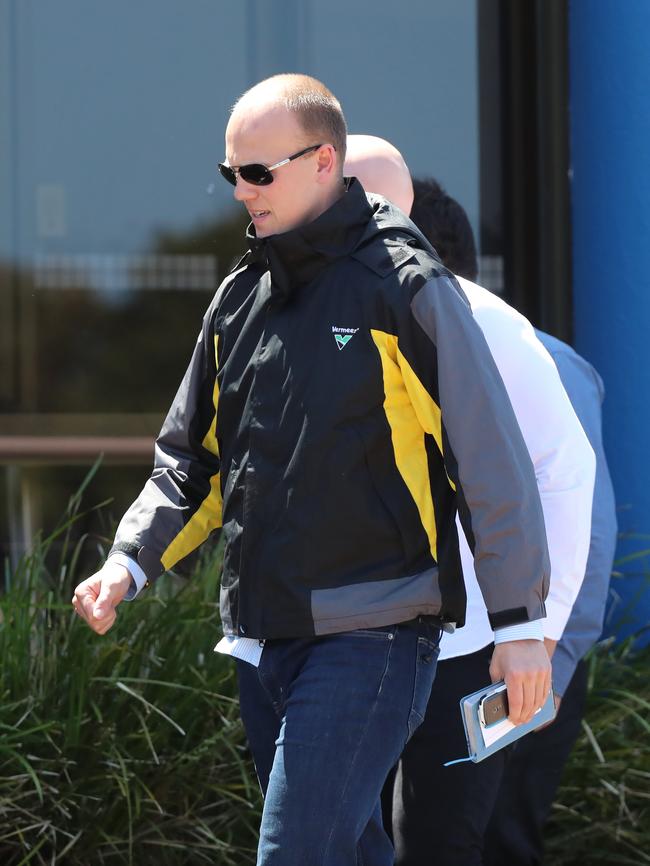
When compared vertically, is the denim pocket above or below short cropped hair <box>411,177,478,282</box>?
below

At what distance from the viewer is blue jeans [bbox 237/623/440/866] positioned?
2264mm

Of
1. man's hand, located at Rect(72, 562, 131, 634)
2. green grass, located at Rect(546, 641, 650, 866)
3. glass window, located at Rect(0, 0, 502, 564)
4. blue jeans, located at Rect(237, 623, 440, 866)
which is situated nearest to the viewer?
blue jeans, located at Rect(237, 623, 440, 866)

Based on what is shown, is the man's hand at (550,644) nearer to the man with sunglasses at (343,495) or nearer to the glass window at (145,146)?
the man with sunglasses at (343,495)

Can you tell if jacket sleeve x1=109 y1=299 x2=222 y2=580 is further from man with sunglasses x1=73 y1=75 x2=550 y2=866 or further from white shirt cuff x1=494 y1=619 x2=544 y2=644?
white shirt cuff x1=494 y1=619 x2=544 y2=644

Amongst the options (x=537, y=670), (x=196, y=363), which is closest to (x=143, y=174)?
(x=196, y=363)

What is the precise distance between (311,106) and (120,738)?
1.79 m

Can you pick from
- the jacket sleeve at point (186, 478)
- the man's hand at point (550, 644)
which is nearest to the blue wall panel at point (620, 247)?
the man's hand at point (550, 644)

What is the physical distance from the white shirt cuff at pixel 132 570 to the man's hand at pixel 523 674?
68cm

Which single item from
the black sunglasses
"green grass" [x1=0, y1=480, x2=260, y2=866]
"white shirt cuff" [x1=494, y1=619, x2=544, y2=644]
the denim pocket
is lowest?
"green grass" [x1=0, y1=480, x2=260, y2=866]

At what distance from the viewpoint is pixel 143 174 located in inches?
201

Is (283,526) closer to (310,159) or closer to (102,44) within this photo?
(310,159)

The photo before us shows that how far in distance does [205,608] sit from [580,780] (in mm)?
1121

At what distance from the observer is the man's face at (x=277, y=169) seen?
2.43 meters

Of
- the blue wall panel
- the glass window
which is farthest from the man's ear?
the glass window
